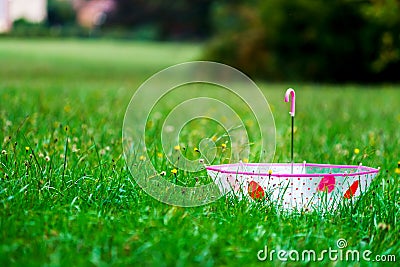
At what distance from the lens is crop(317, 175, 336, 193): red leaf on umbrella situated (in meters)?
3.47

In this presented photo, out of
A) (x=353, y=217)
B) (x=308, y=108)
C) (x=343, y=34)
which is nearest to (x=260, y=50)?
(x=343, y=34)

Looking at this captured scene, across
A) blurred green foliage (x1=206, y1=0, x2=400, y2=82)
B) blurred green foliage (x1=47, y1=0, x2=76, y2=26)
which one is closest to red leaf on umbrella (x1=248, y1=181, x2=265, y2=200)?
blurred green foliage (x1=206, y1=0, x2=400, y2=82)

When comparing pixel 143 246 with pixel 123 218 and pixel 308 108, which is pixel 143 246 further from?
pixel 308 108

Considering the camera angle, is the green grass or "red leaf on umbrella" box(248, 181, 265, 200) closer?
the green grass

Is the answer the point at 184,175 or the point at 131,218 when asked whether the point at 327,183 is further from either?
the point at 131,218

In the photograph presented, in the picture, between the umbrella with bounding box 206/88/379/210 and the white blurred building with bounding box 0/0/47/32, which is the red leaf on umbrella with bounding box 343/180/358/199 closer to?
the umbrella with bounding box 206/88/379/210

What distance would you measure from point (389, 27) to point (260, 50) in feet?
13.2

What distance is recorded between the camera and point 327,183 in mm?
3479

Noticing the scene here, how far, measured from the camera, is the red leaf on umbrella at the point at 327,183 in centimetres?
347

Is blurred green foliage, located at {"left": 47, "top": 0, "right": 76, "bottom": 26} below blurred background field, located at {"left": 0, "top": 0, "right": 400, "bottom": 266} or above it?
above

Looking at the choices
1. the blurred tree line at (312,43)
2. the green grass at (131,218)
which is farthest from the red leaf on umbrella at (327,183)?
the blurred tree line at (312,43)

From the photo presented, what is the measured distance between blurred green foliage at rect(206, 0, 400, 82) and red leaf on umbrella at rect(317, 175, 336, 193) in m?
11.9

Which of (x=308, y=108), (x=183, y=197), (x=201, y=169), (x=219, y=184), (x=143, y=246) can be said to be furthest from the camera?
(x=308, y=108)

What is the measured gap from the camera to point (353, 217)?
11.1 ft
